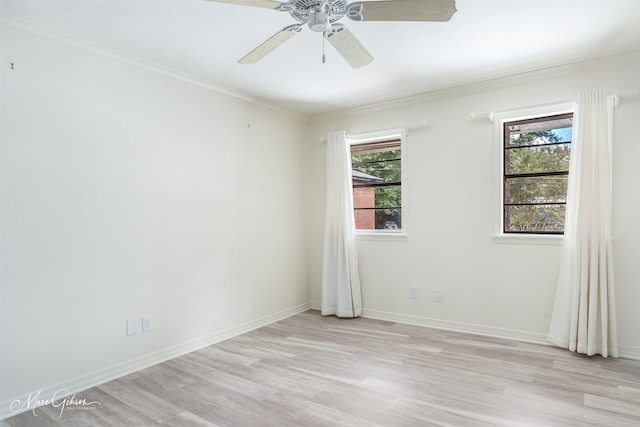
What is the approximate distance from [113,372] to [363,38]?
10.1ft

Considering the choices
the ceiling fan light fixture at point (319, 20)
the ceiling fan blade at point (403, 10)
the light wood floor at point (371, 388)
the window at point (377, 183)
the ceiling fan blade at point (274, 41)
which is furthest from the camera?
the window at point (377, 183)

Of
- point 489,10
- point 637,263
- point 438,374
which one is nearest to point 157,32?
point 489,10

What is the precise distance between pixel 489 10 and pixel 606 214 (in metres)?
1.91

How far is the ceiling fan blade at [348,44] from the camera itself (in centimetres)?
204

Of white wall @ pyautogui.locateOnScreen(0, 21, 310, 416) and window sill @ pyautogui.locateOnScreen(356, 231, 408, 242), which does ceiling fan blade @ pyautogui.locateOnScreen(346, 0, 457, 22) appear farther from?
window sill @ pyautogui.locateOnScreen(356, 231, 408, 242)

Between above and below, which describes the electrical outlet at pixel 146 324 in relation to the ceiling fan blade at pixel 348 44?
below

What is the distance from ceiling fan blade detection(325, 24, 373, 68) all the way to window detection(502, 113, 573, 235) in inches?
81.9

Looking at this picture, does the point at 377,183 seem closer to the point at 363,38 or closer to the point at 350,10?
the point at 363,38

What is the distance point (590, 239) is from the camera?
124 inches

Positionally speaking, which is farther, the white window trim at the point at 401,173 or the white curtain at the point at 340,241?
the white curtain at the point at 340,241

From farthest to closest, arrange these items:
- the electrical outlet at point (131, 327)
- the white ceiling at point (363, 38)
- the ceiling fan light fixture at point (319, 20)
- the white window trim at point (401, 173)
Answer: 1. the white window trim at point (401, 173)
2. the electrical outlet at point (131, 327)
3. the white ceiling at point (363, 38)
4. the ceiling fan light fixture at point (319, 20)

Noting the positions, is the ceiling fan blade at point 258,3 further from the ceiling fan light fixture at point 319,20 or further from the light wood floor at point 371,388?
the light wood floor at point 371,388

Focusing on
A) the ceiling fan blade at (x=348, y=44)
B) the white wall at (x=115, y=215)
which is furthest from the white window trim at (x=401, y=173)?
the ceiling fan blade at (x=348, y=44)

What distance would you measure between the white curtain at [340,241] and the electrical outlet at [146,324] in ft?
6.59
